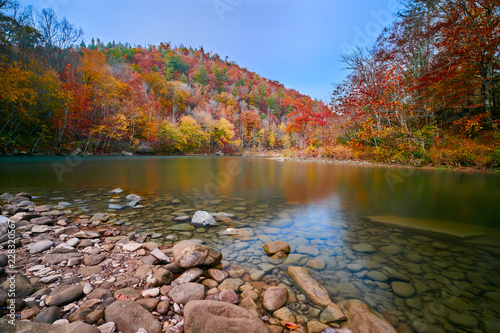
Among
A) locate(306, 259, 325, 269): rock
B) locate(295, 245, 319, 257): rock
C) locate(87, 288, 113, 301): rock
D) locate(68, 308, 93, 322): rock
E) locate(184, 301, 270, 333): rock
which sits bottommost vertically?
locate(295, 245, 319, 257): rock

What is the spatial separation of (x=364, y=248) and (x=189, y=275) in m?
2.28

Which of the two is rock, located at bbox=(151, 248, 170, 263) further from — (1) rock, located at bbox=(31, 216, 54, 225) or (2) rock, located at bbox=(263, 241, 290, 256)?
(1) rock, located at bbox=(31, 216, 54, 225)

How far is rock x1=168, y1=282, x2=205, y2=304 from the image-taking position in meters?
1.60

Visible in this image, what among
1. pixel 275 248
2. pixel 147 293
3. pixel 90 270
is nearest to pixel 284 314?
pixel 275 248

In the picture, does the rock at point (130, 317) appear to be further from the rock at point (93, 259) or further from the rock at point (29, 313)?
the rock at point (93, 259)

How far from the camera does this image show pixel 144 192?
5934 millimetres

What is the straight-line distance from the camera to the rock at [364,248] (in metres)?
2.64

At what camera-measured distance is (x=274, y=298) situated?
1645mm

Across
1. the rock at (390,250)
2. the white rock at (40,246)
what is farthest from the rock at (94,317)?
the rock at (390,250)

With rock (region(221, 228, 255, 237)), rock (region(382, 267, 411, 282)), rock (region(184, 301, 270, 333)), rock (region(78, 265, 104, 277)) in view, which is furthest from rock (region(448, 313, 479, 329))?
rock (region(78, 265, 104, 277))

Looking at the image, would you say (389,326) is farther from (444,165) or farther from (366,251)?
(444,165)

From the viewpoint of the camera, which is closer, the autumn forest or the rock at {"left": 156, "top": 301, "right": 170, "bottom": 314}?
the rock at {"left": 156, "top": 301, "right": 170, "bottom": 314}

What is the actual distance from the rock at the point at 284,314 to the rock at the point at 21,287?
75.4 inches

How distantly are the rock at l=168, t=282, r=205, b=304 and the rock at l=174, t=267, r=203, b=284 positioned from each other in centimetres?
14
